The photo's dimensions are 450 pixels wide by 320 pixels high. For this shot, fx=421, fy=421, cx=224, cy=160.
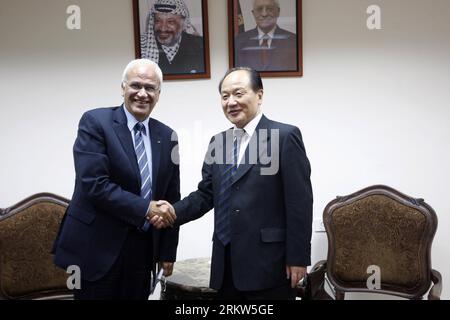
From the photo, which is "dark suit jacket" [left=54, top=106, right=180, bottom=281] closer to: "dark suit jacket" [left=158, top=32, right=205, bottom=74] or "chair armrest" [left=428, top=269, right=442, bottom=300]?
"dark suit jacket" [left=158, top=32, right=205, bottom=74]

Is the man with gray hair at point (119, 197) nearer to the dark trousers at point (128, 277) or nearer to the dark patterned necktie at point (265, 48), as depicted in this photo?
the dark trousers at point (128, 277)

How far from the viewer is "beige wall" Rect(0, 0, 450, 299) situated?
262 centimetres

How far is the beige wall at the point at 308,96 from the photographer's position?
262 cm

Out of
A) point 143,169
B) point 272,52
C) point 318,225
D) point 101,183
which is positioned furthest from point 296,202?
point 272,52

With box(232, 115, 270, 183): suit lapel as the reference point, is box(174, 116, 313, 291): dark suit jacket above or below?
below

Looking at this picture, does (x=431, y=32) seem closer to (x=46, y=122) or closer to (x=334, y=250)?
(x=334, y=250)

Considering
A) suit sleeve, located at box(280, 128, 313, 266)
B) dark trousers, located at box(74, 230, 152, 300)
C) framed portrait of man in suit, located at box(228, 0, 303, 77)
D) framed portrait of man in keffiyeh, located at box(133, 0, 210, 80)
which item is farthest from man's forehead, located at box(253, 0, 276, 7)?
dark trousers, located at box(74, 230, 152, 300)

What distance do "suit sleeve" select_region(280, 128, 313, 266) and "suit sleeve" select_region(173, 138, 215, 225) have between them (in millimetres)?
356

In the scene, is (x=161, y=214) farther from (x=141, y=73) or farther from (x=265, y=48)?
(x=265, y=48)

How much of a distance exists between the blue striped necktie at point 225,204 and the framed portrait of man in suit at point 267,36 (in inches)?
46.3

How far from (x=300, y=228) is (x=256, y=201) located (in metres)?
0.18

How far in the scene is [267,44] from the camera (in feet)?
8.71

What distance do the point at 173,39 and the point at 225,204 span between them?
1469 millimetres

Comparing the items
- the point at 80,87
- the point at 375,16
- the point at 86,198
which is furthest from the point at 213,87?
the point at 86,198
